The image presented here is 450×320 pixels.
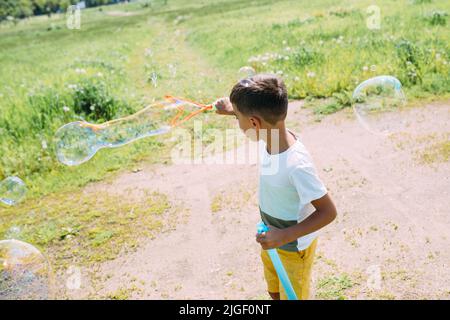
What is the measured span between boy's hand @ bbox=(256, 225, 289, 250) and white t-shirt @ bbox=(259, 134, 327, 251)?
0.64ft

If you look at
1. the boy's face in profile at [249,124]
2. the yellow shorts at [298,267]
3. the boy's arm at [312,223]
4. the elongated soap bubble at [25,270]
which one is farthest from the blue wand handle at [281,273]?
the elongated soap bubble at [25,270]

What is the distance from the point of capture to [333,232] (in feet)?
15.2

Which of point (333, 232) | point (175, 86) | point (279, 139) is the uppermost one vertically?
point (279, 139)

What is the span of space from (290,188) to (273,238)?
1.00ft

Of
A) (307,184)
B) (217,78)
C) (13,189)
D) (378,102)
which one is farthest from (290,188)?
(217,78)

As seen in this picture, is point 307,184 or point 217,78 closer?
point 307,184

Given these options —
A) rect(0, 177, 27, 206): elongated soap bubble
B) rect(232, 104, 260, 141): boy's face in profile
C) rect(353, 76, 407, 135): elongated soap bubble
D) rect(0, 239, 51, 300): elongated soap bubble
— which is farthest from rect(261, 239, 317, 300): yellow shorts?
rect(0, 177, 27, 206): elongated soap bubble

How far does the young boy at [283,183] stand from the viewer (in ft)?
7.74

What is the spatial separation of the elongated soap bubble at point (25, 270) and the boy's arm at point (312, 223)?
8.44 ft

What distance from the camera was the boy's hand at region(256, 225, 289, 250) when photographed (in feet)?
7.90

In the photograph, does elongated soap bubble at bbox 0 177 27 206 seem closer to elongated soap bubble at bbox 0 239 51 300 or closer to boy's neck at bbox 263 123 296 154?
elongated soap bubble at bbox 0 239 51 300

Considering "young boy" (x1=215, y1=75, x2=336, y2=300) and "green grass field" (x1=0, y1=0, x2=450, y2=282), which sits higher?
"young boy" (x1=215, y1=75, x2=336, y2=300)
